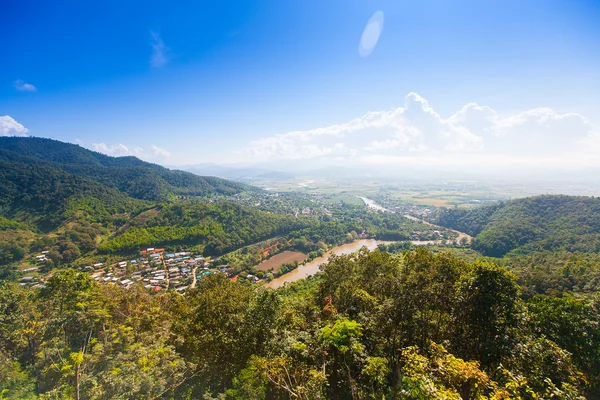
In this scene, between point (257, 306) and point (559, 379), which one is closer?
point (559, 379)

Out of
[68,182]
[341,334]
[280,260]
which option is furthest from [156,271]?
[68,182]

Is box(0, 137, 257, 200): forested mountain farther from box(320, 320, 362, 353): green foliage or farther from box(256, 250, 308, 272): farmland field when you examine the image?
box(320, 320, 362, 353): green foliage

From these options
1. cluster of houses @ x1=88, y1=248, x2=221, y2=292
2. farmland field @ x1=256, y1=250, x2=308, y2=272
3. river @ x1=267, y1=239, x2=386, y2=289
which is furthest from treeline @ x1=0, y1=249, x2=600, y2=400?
farmland field @ x1=256, y1=250, x2=308, y2=272

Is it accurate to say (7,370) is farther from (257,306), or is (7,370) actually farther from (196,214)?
(196,214)

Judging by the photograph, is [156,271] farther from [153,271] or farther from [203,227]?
[203,227]

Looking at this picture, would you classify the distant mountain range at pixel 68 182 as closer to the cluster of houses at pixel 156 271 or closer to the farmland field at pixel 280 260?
the cluster of houses at pixel 156 271

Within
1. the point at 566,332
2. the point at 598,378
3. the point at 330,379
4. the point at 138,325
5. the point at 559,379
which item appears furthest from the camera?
the point at 138,325

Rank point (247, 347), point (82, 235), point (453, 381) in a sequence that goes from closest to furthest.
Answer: point (453, 381) < point (247, 347) < point (82, 235)

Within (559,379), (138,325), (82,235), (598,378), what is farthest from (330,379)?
(82,235)
